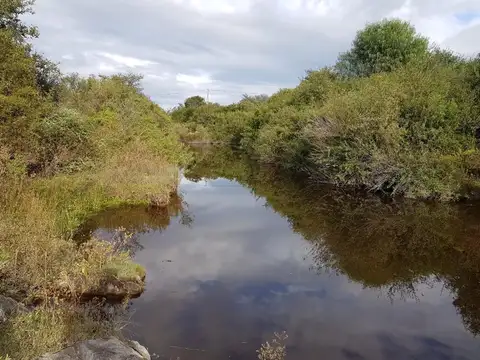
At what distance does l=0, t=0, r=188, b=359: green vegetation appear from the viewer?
8000mm

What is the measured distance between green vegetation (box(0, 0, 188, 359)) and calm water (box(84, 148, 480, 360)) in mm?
1077

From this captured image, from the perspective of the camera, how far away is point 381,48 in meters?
45.2

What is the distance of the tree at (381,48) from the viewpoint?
43812 mm

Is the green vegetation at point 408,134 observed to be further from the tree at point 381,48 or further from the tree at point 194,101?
the tree at point 194,101

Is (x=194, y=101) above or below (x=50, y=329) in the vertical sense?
above

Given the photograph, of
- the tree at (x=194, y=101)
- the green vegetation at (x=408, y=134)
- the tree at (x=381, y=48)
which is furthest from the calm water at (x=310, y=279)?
the tree at (x=194, y=101)

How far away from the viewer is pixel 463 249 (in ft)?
48.0

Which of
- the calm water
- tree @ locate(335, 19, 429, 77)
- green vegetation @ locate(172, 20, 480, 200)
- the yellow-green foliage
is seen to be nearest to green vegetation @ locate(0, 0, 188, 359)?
the yellow-green foliage

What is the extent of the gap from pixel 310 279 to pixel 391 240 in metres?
5.19

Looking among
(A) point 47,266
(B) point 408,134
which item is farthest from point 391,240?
(A) point 47,266

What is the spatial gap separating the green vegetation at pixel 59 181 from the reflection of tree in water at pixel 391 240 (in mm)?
6204

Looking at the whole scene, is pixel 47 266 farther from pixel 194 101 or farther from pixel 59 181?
pixel 194 101

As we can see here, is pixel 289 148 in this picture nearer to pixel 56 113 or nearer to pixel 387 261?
pixel 56 113

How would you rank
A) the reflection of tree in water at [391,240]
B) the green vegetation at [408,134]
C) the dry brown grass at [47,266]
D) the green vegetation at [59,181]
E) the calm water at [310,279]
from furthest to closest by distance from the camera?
the green vegetation at [408,134]
the reflection of tree in water at [391,240]
the calm water at [310,279]
the green vegetation at [59,181]
the dry brown grass at [47,266]
